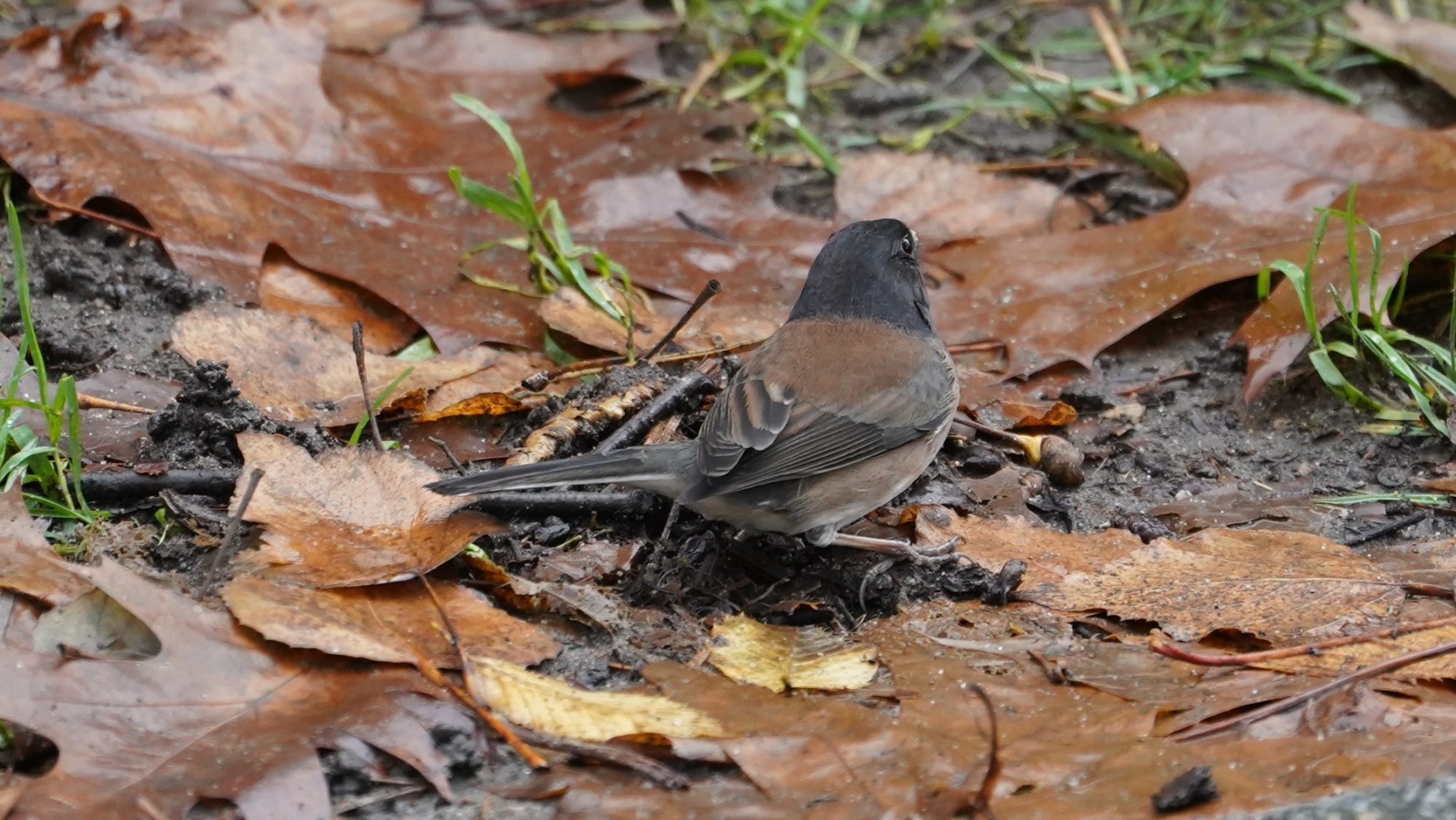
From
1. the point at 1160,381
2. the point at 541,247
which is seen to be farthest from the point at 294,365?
the point at 1160,381

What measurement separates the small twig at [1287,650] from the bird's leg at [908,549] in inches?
24.5

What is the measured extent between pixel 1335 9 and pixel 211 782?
5678mm

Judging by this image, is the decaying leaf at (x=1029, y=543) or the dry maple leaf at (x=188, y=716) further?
the decaying leaf at (x=1029, y=543)

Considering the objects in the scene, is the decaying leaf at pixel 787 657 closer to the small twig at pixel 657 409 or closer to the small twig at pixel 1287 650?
the small twig at pixel 1287 650

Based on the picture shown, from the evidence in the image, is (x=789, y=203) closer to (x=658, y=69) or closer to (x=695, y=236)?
(x=695, y=236)

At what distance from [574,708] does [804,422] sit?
126cm

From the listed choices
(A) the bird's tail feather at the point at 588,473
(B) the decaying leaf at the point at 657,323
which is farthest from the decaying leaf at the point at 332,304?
(A) the bird's tail feather at the point at 588,473

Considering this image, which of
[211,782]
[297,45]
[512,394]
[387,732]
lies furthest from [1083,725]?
[297,45]

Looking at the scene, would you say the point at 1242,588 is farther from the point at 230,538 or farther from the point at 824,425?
the point at 230,538

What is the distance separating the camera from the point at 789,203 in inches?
213

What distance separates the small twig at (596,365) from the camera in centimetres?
416

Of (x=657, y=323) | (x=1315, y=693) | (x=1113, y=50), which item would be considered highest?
(x=1113, y=50)

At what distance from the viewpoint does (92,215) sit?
171 inches

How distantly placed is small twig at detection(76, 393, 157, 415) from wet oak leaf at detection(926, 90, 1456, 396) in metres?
2.54
